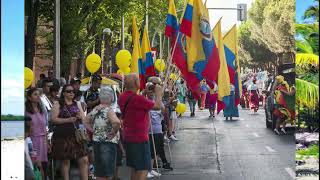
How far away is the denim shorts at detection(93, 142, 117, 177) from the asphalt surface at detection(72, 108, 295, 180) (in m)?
2.15

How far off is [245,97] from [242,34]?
36.9 metres

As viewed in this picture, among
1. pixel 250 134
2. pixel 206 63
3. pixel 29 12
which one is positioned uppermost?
pixel 29 12

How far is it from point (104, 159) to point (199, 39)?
246 centimetres

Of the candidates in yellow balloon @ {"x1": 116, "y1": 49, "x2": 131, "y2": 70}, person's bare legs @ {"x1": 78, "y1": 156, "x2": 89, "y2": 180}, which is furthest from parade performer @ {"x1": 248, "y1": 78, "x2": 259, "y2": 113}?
person's bare legs @ {"x1": 78, "y1": 156, "x2": 89, "y2": 180}

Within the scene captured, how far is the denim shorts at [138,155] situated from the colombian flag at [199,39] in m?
2.19

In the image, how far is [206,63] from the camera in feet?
32.0

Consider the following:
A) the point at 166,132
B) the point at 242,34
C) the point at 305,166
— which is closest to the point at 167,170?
the point at 166,132

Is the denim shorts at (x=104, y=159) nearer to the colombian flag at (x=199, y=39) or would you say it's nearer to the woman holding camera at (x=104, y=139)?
the woman holding camera at (x=104, y=139)

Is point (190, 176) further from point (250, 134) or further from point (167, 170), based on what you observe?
point (250, 134)

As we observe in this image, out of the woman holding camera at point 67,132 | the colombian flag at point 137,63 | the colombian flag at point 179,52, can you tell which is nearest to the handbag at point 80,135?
the woman holding camera at point 67,132

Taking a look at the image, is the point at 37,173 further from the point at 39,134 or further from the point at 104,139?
the point at 104,139

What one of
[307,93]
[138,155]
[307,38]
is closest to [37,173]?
[138,155]

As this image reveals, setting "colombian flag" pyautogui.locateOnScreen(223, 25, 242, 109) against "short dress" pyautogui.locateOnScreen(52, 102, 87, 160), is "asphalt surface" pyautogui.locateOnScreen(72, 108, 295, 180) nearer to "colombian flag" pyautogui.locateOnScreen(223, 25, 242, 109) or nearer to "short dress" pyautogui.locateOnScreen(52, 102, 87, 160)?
"colombian flag" pyautogui.locateOnScreen(223, 25, 242, 109)

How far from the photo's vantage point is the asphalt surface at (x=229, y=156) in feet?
33.4
